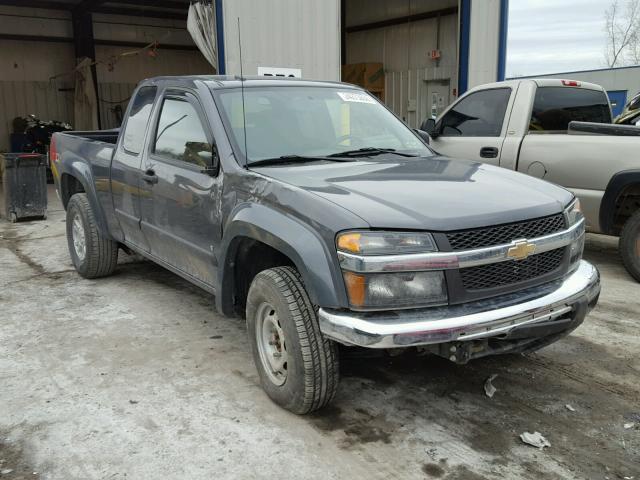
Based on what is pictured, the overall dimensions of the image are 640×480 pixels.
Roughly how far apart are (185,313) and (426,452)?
105 inches

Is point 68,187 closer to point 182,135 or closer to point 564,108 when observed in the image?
point 182,135

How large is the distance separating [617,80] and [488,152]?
51.4ft

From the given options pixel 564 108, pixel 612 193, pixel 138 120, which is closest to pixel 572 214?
pixel 612 193

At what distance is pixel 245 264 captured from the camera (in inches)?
143

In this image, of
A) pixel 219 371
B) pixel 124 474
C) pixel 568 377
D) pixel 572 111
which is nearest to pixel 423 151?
pixel 568 377

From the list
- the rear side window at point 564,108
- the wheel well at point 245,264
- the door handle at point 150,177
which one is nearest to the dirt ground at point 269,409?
the wheel well at point 245,264

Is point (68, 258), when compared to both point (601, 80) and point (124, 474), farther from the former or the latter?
point (601, 80)

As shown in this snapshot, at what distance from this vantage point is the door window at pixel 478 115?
6664mm

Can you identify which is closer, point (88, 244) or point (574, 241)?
point (574, 241)

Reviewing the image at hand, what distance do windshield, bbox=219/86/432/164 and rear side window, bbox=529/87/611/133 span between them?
2813mm

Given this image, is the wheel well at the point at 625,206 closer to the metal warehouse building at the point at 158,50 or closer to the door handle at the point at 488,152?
the door handle at the point at 488,152

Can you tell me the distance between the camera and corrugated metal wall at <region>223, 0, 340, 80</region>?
923 cm

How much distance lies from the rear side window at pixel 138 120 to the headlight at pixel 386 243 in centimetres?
259

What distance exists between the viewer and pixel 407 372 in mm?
3797
